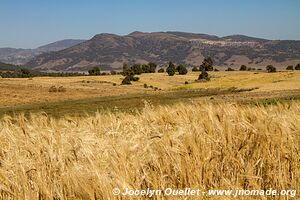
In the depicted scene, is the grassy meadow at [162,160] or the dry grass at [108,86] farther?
the dry grass at [108,86]

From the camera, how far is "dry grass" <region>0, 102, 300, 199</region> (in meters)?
4.07

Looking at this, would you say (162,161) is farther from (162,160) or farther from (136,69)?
(136,69)

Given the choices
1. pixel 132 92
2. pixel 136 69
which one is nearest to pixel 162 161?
pixel 132 92

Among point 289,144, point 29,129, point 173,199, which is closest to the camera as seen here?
point 173,199

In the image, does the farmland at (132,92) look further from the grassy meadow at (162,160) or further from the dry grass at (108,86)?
the grassy meadow at (162,160)

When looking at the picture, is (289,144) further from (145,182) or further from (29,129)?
(29,129)

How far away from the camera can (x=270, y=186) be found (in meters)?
4.50

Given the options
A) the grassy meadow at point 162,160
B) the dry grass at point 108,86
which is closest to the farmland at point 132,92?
the dry grass at point 108,86

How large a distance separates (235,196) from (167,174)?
74 centimetres

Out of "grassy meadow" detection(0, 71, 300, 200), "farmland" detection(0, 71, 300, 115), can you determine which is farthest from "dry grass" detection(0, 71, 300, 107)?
"grassy meadow" detection(0, 71, 300, 200)

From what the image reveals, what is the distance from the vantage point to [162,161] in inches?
177

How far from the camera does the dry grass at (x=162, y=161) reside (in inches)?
160

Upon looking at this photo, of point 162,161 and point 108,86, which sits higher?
point 162,161

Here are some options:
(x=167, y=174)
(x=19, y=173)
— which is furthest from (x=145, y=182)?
(x=19, y=173)
